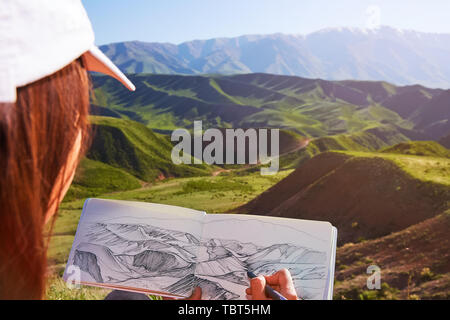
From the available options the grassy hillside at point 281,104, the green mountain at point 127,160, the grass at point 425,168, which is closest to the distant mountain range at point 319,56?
the grassy hillside at point 281,104

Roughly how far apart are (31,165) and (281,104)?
43.4 meters

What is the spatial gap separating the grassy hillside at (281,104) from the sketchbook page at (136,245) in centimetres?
2363

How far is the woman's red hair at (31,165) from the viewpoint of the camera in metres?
0.42

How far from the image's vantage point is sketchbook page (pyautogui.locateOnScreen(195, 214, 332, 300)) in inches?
51.2

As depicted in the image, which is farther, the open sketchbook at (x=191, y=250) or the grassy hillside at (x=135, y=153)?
the grassy hillside at (x=135, y=153)

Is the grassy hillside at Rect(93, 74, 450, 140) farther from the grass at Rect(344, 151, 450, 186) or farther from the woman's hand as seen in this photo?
the woman's hand

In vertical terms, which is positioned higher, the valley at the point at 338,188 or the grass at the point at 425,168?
the grass at the point at 425,168

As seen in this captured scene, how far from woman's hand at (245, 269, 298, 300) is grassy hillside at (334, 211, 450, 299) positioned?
3.67 metres

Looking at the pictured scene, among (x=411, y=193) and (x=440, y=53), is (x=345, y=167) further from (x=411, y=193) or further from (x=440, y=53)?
(x=440, y=53)

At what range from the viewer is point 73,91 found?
1.71ft

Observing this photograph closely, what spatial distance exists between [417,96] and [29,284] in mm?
39271
